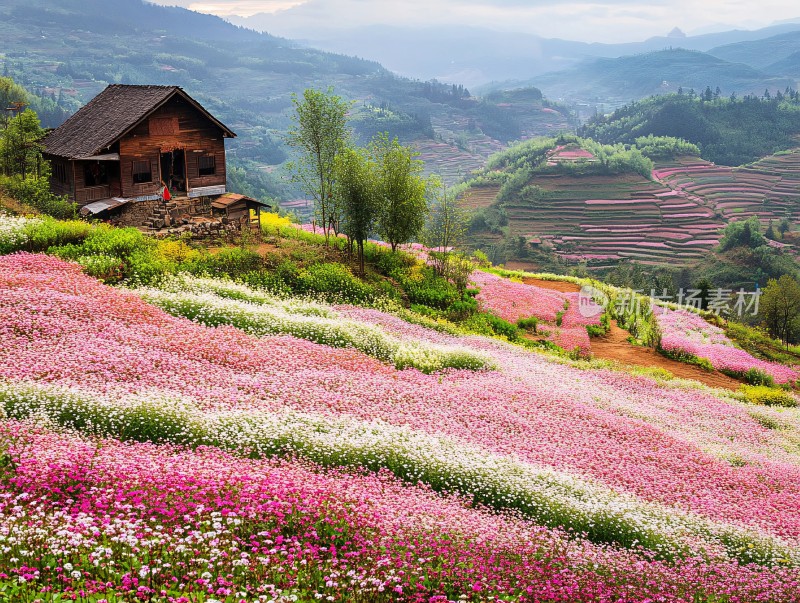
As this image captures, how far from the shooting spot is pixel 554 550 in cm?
850

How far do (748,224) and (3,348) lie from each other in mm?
118769

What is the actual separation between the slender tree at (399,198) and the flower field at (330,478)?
664 inches

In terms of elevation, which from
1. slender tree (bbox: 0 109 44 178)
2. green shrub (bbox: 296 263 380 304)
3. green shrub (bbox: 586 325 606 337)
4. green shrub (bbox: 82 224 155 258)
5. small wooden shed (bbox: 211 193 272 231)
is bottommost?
green shrub (bbox: 586 325 606 337)

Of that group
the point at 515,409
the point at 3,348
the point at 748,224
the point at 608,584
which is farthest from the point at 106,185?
the point at 748,224

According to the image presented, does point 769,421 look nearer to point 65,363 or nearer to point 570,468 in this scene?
point 570,468

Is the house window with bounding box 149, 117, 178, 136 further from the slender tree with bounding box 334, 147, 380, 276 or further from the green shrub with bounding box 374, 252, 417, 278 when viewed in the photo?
the green shrub with bounding box 374, 252, 417, 278

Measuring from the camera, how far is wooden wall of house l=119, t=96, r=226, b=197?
34344 millimetres

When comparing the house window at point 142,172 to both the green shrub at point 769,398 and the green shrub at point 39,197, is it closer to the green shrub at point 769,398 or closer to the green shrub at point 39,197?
the green shrub at point 39,197

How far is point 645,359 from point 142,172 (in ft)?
88.7

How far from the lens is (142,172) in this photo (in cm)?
3506

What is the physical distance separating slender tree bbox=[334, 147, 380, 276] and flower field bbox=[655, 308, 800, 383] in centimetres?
1504

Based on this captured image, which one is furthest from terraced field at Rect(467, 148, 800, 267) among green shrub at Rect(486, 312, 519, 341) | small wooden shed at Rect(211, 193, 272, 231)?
green shrub at Rect(486, 312, 519, 341)

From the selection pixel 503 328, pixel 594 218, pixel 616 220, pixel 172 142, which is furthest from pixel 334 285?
pixel 616 220

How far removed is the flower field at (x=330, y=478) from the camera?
22.3 ft
